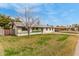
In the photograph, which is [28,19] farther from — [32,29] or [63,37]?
[63,37]

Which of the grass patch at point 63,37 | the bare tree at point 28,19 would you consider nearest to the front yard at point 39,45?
the grass patch at point 63,37

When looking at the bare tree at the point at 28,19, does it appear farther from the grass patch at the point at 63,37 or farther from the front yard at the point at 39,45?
the grass patch at the point at 63,37

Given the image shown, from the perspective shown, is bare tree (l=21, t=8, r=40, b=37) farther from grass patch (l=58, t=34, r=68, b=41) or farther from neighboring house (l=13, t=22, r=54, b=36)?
grass patch (l=58, t=34, r=68, b=41)

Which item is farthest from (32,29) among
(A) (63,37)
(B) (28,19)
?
(A) (63,37)

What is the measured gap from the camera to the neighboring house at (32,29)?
2389 mm

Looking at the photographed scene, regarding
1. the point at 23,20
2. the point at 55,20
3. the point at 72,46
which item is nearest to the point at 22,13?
the point at 23,20

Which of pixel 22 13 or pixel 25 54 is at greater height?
Result: pixel 22 13

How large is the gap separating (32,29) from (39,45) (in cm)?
15

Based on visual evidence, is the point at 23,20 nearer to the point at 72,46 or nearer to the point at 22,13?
the point at 22,13

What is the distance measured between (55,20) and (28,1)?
272 mm

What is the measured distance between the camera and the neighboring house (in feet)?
7.84

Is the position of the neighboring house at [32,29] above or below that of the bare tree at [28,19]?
below

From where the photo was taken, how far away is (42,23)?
7.86ft

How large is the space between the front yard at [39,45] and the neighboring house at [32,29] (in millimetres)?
34
